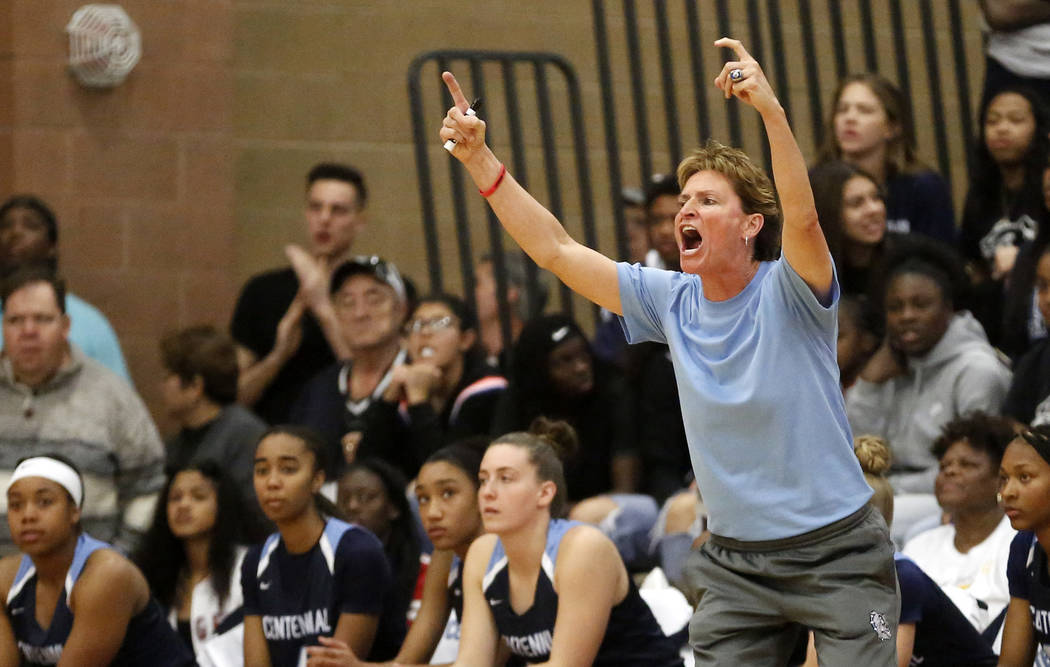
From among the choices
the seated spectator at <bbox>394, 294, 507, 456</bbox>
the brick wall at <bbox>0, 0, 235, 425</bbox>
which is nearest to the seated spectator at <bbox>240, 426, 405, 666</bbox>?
the seated spectator at <bbox>394, 294, 507, 456</bbox>

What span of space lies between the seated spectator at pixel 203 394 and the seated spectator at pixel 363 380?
27 cm

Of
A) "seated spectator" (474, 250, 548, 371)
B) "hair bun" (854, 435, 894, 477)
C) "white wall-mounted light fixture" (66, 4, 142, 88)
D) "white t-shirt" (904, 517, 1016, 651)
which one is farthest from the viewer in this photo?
"white wall-mounted light fixture" (66, 4, 142, 88)

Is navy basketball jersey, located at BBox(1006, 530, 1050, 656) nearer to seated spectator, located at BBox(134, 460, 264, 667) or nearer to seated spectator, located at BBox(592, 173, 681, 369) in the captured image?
seated spectator, located at BBox(592, 173, 681, 369)

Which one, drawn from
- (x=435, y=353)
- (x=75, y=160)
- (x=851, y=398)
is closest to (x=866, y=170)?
(x=851, y=398)

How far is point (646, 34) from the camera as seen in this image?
347 inches

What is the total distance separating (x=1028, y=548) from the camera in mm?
4543

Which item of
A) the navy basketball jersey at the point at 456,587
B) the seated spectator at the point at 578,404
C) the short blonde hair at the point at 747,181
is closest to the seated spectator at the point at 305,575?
the navy basketball jersey at the point at 456,587

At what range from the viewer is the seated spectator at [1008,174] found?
6730 millimetres

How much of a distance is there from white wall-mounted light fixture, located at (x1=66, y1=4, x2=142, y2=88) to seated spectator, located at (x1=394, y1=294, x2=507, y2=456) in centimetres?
208

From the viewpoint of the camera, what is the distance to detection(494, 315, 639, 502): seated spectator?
6.29m

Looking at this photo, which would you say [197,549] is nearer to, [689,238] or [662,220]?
[662,220]

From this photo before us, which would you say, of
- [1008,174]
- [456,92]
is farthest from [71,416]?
[1008,174]

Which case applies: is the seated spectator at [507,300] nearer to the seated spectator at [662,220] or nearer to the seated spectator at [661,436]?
the seated spectator at [662,220]

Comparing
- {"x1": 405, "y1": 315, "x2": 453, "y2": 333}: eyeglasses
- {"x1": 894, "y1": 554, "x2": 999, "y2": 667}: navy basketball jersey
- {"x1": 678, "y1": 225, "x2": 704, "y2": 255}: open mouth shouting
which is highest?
{"x1": 678, "y1": 225, "x2": 704, "y2": 255}: open mouth shouting
